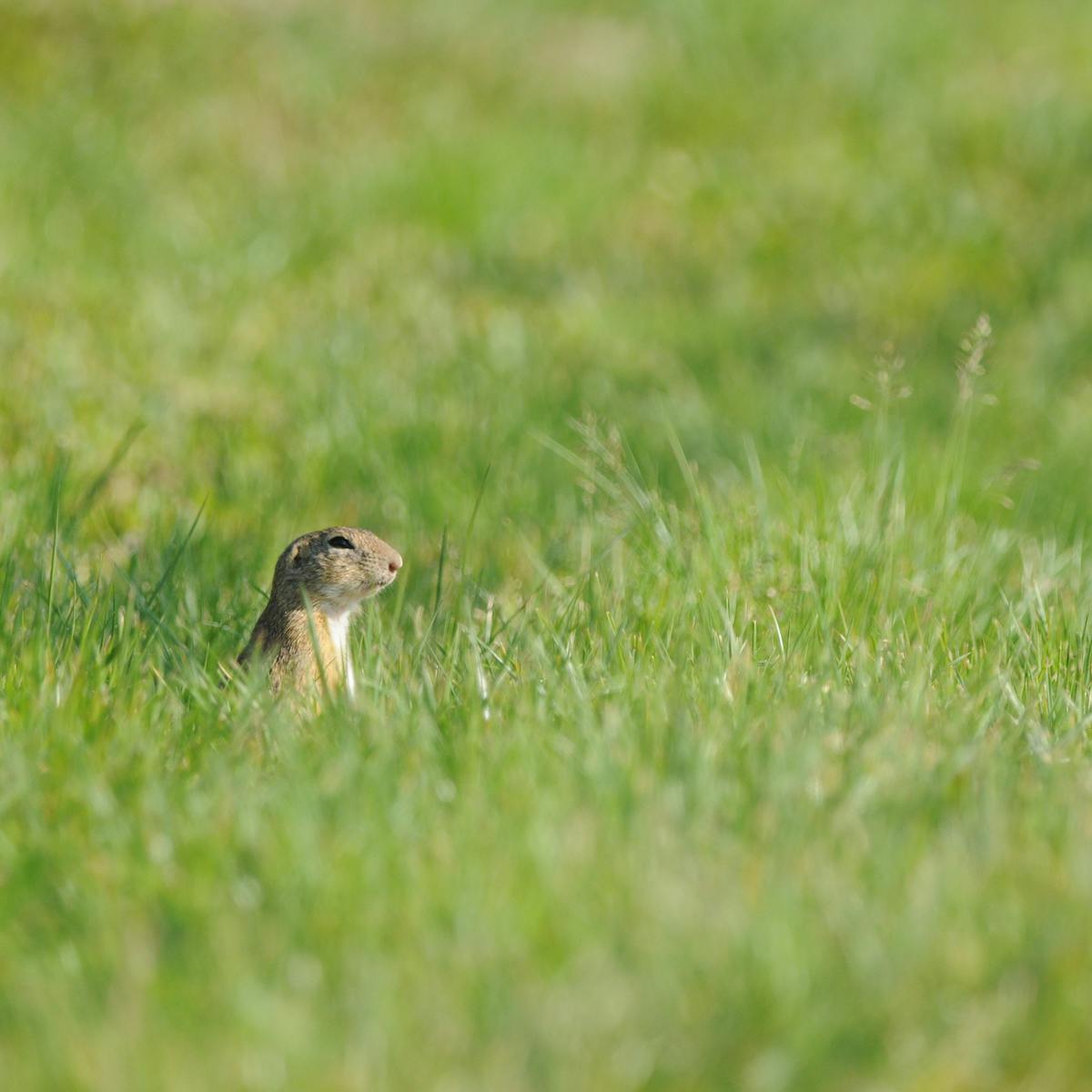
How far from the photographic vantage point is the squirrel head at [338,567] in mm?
3961

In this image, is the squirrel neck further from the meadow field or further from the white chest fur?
the meadow field

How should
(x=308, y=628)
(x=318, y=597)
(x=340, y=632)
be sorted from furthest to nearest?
(x=340, y=632)
(x=318, y=597)
(x=308, y=628)

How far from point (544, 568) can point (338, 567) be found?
538 millimetres

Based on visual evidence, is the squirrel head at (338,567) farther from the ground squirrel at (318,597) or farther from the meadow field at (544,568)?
the meadow field at (544,568)

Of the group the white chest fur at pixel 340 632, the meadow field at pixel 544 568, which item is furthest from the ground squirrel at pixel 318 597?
the meadow field at pixel 544 568

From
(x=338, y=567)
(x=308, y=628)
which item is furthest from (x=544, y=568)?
(x=308, y=628)

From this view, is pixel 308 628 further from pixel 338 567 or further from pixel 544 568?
pixel 544 568

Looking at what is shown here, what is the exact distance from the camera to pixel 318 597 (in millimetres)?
3963

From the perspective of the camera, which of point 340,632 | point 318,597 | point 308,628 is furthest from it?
point 340,632

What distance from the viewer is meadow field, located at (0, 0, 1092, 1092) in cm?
227

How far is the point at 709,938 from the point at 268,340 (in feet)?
16.0

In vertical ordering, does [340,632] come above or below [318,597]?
below

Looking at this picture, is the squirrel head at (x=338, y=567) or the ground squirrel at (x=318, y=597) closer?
the ground squirrel at (x=318, y=597)

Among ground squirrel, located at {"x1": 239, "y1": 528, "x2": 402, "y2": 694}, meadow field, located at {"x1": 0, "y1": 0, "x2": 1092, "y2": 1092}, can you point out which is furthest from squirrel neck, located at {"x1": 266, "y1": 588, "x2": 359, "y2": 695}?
meadow field, located at {"x1": 0, "y1": 0, "x2": 1092, "y2": 1092}
